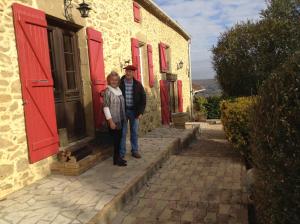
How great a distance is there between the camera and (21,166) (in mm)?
4555

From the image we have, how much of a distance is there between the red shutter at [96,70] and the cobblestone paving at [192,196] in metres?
1.72

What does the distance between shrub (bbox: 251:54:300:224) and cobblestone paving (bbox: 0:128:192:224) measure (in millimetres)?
1920

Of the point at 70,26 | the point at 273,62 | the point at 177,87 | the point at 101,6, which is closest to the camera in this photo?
the point at 70,26

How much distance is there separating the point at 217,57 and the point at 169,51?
3301mm

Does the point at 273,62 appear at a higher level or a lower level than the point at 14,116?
higher

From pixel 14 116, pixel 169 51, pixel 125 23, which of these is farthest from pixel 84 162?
pixel 169 51

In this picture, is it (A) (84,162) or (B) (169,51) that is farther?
(B) (169,51)

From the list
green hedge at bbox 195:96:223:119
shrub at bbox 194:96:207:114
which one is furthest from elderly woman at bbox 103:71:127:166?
green hedge at bbox 195:96:223:119

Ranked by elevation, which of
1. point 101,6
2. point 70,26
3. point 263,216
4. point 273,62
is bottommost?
point 263,216

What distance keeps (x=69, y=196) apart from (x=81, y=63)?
2.97 m

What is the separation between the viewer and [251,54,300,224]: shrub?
2.47m

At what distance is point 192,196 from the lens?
4.64 meters

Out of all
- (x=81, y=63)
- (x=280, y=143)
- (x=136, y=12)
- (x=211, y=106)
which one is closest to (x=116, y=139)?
(x=81, y=63)

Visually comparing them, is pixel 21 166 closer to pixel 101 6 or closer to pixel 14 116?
pixel 14 116
